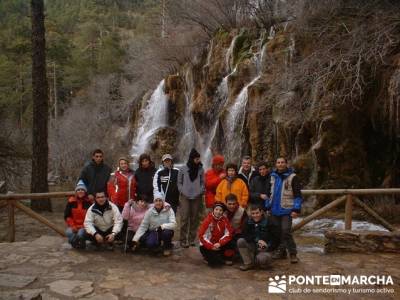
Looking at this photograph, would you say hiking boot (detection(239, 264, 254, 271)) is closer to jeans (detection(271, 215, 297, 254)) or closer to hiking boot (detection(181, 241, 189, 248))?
jeans (detection(271, 215, 297, 254))

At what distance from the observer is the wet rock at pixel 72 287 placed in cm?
453

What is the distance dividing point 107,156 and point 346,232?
17.8 meters

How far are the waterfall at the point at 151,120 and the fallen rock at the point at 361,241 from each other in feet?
58.9

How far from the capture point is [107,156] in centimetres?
2247

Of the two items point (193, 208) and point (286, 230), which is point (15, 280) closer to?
point (193, 208)

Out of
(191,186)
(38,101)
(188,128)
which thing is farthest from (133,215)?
(188,128)

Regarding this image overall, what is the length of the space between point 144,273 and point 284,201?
217 cm

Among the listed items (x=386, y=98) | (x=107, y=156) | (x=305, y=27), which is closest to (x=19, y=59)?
(x=107, y=156)

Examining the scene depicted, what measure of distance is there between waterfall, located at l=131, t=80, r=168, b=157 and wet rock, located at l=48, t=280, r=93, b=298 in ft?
61.0

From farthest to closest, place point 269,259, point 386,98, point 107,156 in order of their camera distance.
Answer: point 107,156 < point 386,98 < point 269,259

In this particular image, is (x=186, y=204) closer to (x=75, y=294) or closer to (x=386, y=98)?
(x=75, y=294)

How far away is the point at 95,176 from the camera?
21.6ft

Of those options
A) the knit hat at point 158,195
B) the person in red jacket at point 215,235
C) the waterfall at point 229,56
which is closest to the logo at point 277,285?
the person in red jacket at point 215,235

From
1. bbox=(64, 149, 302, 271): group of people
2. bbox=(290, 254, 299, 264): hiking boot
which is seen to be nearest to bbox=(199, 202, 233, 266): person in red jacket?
bbox=(64, 149, 302, 271): group of people
